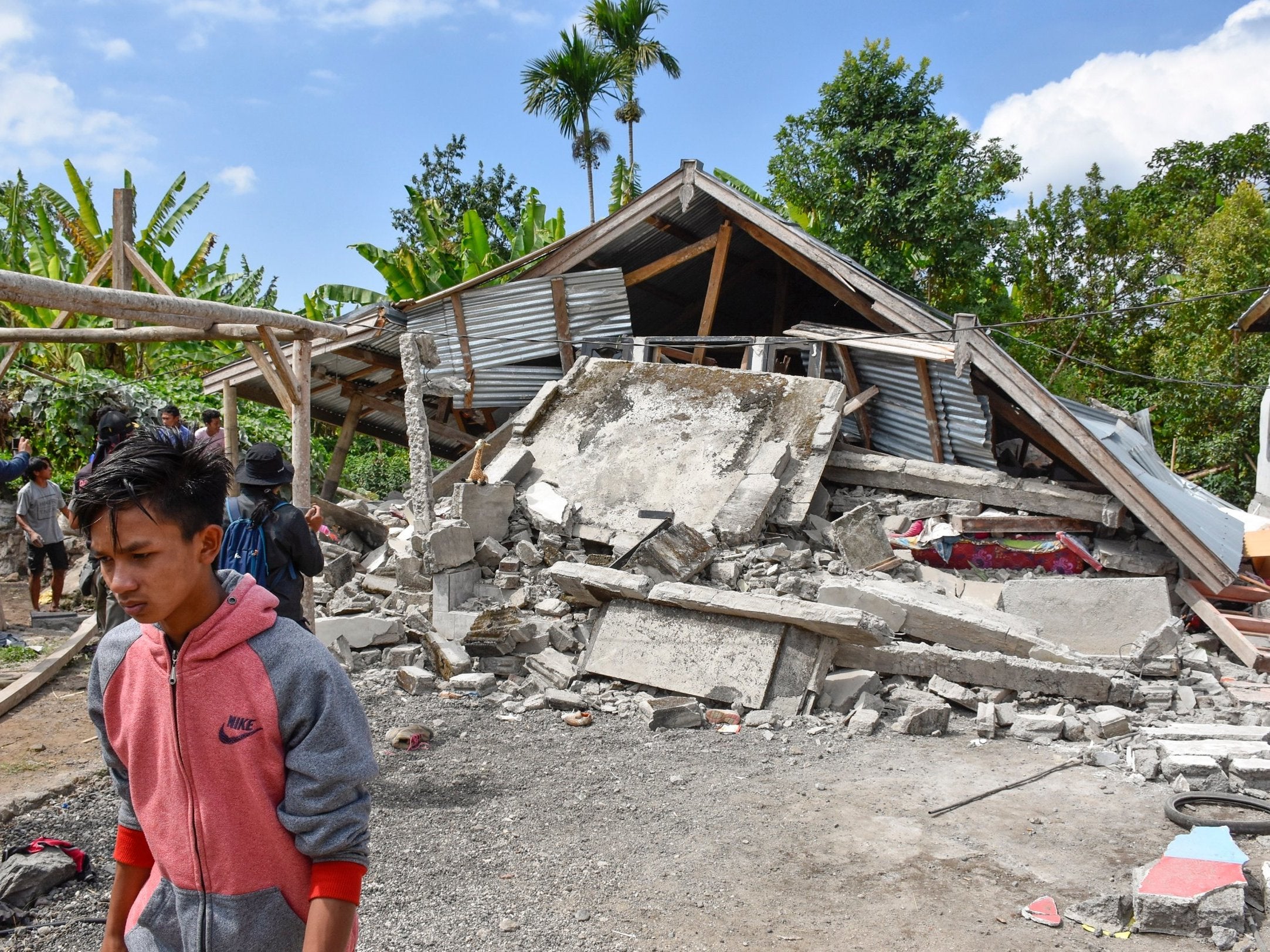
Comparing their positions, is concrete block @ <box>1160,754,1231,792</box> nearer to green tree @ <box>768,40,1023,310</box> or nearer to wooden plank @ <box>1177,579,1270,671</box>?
wooden plank @ <box>1177,579,1270,671</box>

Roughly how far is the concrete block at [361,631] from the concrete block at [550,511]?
157 cm

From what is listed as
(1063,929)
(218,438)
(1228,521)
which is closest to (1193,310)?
A: (1228,521)

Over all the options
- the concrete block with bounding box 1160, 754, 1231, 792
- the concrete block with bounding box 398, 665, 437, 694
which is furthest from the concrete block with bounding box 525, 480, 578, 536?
the concrete block with bounding box 1160, 754, 1231, 792

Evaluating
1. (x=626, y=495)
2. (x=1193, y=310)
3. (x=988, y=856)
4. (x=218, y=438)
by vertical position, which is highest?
(x=1193, y=310)

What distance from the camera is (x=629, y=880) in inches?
162

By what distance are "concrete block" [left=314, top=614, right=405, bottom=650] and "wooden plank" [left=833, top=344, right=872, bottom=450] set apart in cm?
566

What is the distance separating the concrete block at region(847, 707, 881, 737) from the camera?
20.3 ft

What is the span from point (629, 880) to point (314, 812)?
9.31ft

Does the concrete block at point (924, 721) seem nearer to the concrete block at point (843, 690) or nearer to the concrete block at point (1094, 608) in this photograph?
the concrete block at point (843, 690)

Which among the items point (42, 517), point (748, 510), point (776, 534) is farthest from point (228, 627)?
point (42, 517)

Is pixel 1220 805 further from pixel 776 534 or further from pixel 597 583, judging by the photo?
pixel 776 534

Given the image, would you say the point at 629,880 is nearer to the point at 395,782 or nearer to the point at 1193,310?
the point at 395,782

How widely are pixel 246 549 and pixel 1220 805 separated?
5.05 meters

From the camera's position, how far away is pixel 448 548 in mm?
7910
